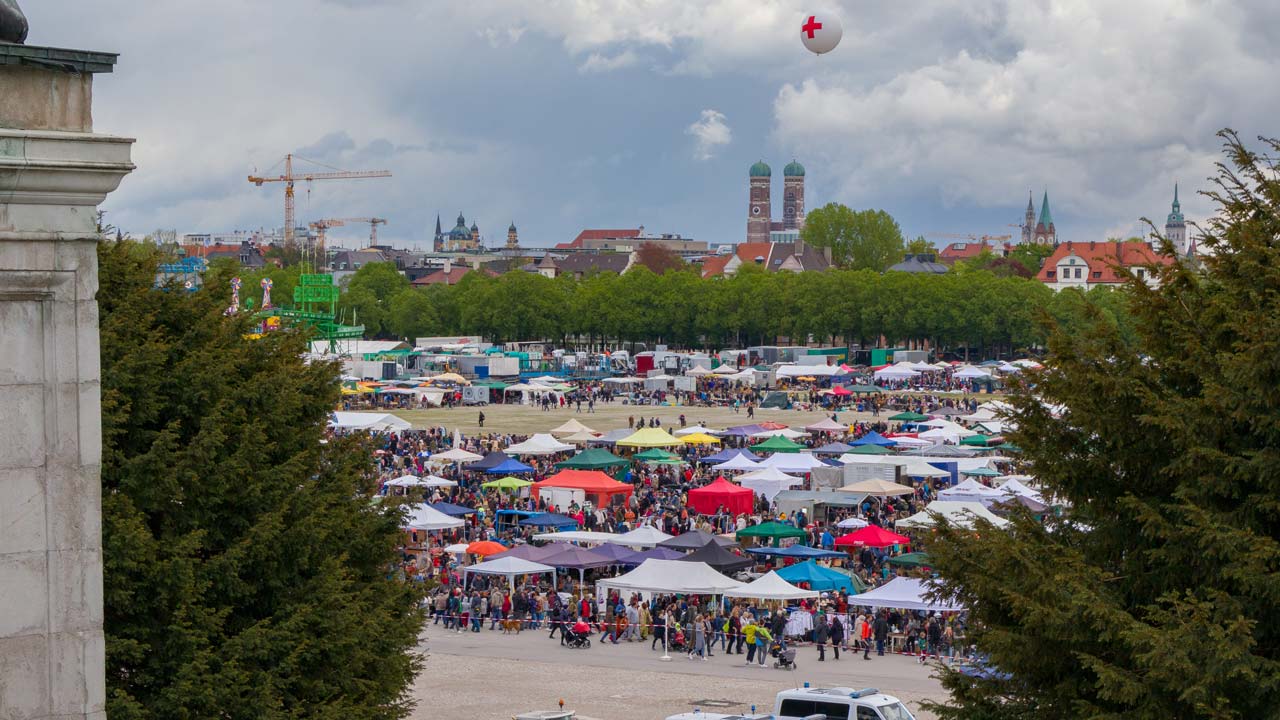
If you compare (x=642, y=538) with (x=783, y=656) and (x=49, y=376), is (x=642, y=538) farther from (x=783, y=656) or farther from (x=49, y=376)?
(x=49, y=376)

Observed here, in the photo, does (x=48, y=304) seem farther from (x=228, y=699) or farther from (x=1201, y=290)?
(x=1201, y=290)

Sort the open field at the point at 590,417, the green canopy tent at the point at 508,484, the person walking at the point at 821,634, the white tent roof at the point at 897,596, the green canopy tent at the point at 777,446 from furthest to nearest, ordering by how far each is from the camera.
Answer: the open field at the point at 590,417
the green canopy tent at the point at 777,446
the green canopy tent at the point at 508,484
the person walking at the point at 821,634
the white tent roof at the point at 897,596

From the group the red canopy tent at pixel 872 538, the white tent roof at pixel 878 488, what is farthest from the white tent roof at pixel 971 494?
the red canopy tent at pixel 872 538

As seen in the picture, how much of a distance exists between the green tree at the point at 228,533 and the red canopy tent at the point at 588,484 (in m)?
24.6

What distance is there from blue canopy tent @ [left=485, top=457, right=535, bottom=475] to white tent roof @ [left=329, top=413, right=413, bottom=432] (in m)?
6.08

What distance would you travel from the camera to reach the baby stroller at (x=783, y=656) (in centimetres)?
2575

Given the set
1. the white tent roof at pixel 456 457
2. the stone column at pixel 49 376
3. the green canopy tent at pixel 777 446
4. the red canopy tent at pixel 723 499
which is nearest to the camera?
the stone column at pixel 49 376

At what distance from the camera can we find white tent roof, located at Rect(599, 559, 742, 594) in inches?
1089

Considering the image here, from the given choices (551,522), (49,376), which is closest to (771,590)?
(551,522)

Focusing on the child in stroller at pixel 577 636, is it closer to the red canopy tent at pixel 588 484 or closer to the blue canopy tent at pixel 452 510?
the blue canopy tent at pixel 452 510

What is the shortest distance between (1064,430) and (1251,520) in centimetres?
177

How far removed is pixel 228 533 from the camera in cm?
1353

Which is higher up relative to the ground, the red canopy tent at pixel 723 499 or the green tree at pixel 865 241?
the green tree at pixel 865 241

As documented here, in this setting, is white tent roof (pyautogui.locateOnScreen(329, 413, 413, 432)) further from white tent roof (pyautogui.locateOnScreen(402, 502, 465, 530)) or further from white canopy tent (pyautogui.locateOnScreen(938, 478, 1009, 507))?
white canopy tent (pyautogui.locateOnScreen(938, 478, 1009, 507))
